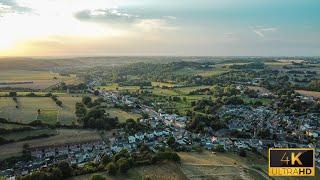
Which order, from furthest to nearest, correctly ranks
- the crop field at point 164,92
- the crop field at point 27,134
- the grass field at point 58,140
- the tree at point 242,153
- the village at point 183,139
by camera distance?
the crop field at point 164,92
the crop field at point 27,134
the tree at point 242,153
the village at point 183,139
the grass field at point 58,140

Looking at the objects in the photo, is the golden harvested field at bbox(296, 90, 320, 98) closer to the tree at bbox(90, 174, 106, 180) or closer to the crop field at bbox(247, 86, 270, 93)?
the crop field at bbox(247, 86, 270, 93)

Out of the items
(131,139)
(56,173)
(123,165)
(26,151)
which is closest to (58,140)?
(26,151)

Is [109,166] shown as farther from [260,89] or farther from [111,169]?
[260,89]

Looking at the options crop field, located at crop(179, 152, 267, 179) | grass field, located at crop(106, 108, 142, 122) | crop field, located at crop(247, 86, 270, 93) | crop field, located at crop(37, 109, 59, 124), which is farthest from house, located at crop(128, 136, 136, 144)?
crop field, located at crop(247, 86, 270, 93)

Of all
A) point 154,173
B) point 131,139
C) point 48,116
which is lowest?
point 131,139

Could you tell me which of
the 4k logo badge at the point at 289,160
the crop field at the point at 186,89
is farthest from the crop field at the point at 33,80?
the 4k logo badge at the point at 289,160

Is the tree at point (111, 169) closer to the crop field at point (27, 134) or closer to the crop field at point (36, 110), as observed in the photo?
the crop field at point (27, 134)

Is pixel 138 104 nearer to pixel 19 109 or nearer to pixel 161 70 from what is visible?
pixel 19 109
